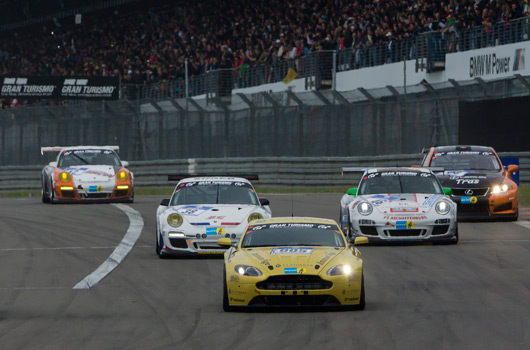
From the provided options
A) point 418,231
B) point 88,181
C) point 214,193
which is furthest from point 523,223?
point 88,181

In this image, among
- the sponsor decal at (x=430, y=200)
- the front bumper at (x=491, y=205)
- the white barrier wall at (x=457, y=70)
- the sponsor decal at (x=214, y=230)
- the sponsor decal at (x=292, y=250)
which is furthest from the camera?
the white barrier wall at (x=457, y=70)

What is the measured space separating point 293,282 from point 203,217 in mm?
4775

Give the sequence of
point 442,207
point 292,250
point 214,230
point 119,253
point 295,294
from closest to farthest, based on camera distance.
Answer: point 295,294, point 292,250, point 214,230, point 119,253, point 442,207

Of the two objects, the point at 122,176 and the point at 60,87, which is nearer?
the point at 122,176

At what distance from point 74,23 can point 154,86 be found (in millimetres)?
18870

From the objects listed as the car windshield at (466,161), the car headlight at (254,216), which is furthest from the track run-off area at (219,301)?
the car windshield at (466,161)

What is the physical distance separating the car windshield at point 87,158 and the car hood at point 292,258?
633 inches

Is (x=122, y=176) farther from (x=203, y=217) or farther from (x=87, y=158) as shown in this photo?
(x=203, y=217)

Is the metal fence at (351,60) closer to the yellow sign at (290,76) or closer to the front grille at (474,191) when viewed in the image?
the yellow sign at (290,76)

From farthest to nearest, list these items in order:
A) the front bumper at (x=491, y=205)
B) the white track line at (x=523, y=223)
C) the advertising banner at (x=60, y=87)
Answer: the advertising banner at (x=60, y=87)
the front bumper at (x=491, y=205)
the white track line at (x=523, y=223)

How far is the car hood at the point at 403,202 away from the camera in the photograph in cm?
1548

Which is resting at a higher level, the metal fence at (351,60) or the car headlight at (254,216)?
the metal fence at (351,60)

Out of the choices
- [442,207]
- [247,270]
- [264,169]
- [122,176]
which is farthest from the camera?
[264,169]

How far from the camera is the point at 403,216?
50.5ft
